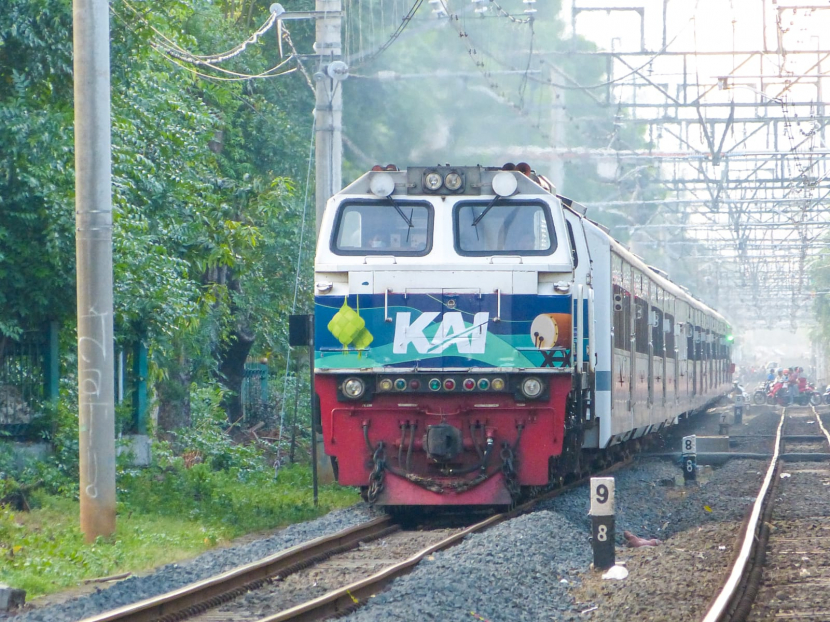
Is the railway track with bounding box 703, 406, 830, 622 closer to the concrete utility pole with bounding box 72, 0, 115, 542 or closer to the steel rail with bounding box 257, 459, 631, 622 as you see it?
the steel rail with bounding box 257, 459, 631, 622

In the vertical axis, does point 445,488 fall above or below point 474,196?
below

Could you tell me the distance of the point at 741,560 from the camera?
28.6 ft

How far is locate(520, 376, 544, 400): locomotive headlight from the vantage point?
10789 millimetres

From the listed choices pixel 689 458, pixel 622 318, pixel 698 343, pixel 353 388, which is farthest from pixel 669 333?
pixel 353 388

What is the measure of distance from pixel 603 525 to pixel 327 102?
8686 mm

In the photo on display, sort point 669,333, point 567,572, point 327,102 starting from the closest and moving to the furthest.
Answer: point 567,572, point 327,102, point 669,333

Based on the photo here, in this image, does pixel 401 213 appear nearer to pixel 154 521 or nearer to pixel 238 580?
pixel 154 521

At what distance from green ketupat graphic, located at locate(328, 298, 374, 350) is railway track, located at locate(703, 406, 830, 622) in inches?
146

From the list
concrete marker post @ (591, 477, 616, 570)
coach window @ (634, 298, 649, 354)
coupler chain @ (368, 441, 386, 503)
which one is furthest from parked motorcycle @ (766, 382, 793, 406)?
concrete marker post @ (591, 477, 616, 570)

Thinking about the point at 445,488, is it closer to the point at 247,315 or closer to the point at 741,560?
the point at 741,560

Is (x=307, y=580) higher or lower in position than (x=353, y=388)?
lower

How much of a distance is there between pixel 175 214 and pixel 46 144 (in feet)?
13.2

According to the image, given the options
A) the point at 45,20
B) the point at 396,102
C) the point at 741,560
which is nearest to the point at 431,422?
the point at 741,560

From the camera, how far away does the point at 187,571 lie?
8.84 metres
